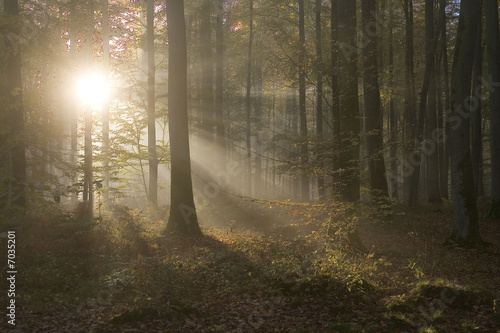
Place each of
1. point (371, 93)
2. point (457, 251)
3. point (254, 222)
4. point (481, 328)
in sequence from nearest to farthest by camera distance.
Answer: point (481, 328) < point (457, 251) < point (371, 93) < point (254, 222)

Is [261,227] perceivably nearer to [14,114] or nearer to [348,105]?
[348,105]

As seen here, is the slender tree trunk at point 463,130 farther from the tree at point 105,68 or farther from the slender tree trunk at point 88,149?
the tree at point 105,68

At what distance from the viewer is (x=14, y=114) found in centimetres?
1185

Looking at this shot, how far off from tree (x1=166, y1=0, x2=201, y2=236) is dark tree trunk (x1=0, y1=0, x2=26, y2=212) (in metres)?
4.27

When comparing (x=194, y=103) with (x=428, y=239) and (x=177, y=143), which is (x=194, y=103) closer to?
(x=177, y=143)

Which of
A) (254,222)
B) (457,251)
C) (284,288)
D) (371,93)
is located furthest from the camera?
(254,222)

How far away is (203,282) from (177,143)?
18.0 feet

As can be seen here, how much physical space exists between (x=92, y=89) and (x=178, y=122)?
9074 millimetres

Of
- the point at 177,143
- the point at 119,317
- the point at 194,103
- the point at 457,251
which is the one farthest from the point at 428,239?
the point at 194,103

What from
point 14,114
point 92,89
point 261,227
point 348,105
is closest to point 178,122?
point 14,114

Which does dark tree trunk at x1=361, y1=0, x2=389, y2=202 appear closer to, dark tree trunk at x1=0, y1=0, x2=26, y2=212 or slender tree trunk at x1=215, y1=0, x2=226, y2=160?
slender tree trunk at x1=215, y1=0, x2=226, y2=160

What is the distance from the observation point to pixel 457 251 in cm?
1116

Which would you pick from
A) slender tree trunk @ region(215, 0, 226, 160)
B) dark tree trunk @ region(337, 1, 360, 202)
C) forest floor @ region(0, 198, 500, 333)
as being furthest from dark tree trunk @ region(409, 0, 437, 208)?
slender tree trunk @ region(215, 0, 226, 160)

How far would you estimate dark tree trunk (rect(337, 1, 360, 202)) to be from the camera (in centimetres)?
996
